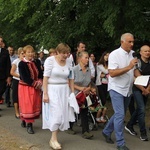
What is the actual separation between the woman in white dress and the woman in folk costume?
1.03 metres

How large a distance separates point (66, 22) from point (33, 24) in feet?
5.00

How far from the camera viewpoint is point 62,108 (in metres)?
6.07

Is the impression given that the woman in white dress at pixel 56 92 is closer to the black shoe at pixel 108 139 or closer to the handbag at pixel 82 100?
the handbag at pixel 82 100

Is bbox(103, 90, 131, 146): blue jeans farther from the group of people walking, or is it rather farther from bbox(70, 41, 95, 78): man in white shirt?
bbox(70, 41, 95, 78): man in white shirt

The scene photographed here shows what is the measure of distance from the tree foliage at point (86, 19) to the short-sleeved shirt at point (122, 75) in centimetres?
330

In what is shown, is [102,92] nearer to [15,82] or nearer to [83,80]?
[83,80]

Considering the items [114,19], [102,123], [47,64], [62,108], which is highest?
[114,19]

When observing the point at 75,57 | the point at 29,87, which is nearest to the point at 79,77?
the point at 29,87

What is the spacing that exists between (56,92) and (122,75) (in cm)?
118

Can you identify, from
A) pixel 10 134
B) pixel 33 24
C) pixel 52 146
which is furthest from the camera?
pixel 33 24

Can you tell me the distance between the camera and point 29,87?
717 cm

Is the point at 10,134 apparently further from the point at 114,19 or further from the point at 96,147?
the point at 114,19

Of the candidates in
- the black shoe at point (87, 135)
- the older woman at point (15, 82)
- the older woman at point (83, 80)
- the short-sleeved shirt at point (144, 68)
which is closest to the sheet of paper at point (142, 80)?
the short-sleeved shirt at point (144, 68)

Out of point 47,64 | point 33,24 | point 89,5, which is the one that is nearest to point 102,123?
point 47,64
